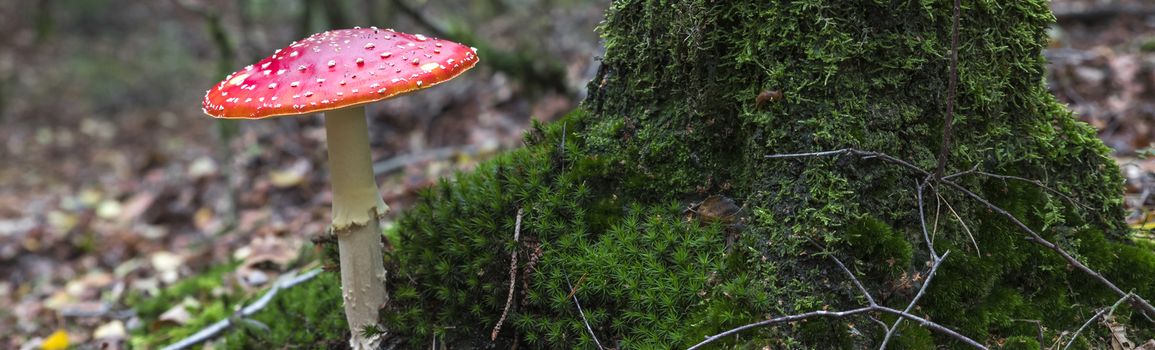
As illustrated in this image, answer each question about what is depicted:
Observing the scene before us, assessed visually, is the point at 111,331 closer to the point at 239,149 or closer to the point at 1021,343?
the point at 239,149

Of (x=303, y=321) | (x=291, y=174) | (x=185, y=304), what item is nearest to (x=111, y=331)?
(x=185, y=304)

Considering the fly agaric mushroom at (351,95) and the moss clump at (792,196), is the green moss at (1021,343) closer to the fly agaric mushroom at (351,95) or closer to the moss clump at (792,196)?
the moss clump at (792,196)

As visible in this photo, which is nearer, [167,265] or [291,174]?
[167,265]

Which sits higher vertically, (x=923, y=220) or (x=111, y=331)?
(x=923, y=220)

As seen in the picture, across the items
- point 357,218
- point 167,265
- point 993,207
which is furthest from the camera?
point 167,265

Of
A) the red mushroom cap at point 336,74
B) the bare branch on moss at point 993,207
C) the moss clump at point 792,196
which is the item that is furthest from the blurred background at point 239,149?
the bare branch on moss at point 993,207

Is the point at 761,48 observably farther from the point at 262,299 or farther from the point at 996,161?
the point at 262,299

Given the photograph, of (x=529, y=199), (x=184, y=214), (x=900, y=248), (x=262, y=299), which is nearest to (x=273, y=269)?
(x=262, y=299)
